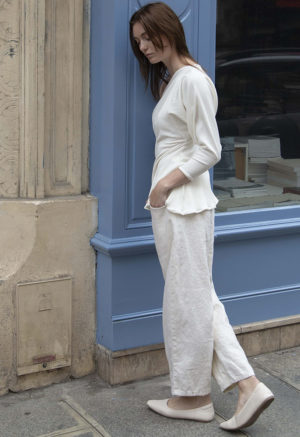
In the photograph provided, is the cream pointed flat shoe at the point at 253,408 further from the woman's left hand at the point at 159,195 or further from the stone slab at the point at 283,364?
the woman's left hand at the point at 159,195

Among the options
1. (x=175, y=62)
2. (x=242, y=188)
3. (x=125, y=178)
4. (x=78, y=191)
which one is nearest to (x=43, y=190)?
(x=78, y=191)

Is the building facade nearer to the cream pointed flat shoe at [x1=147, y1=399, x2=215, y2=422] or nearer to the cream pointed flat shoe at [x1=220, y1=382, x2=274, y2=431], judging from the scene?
the cream pointed flat shoe at [x1=147, y1=399, x2=215, y2=422]

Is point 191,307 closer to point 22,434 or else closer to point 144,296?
point 144,296

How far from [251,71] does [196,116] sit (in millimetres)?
1272

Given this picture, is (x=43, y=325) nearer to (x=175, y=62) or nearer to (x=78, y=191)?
(x=78, y=191)

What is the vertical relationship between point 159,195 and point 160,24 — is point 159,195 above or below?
below

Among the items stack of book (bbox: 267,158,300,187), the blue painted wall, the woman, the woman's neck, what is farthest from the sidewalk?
the woman's neck

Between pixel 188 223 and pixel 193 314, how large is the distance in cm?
45

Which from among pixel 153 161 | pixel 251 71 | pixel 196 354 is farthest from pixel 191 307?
pixel 251 71

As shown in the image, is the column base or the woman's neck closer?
the woman's neck

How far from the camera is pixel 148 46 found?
12.6 feet

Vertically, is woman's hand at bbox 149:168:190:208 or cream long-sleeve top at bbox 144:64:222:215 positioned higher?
cream long-sleeve top at bbox 144:64:222:215

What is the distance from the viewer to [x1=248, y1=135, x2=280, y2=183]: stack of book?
4980mm

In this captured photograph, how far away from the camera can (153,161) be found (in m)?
4.31
